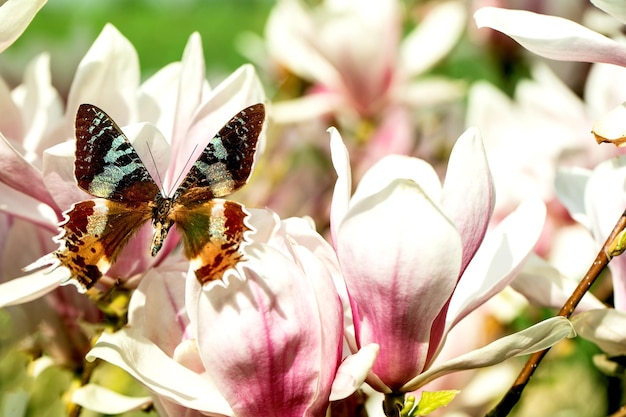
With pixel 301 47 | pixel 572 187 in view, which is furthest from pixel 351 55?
pixel 572 187

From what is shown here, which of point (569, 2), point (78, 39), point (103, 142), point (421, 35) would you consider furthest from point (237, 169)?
point (78, 39)

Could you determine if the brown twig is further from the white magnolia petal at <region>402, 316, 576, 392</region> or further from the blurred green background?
the blurred green background

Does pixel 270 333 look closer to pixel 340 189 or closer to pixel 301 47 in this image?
pixel 340 189

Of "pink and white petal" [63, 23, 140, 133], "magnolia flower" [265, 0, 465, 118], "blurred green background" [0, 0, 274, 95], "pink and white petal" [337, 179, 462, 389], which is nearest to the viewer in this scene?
"pink and white petal" [337, 179, 462, 389]

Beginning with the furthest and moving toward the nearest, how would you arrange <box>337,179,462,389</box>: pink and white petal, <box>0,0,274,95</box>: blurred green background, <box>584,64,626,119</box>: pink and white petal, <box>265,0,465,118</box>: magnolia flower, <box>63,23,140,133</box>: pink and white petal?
<box>0,0,274,95</box>: blurred green background
<box>265,0,465,118</box>: magnolia flower
<box>584,64,626,119</box>: pink and white petal
<box>63,23,140,133</box>: pink and white petal
<box>337,179,462,389</box>: pink and white petal

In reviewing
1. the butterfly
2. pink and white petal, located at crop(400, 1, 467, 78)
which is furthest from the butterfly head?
pink and white petal, located at crop(400, 1, 467, 78)

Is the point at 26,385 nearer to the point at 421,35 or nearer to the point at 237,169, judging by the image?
the point at 237,169
